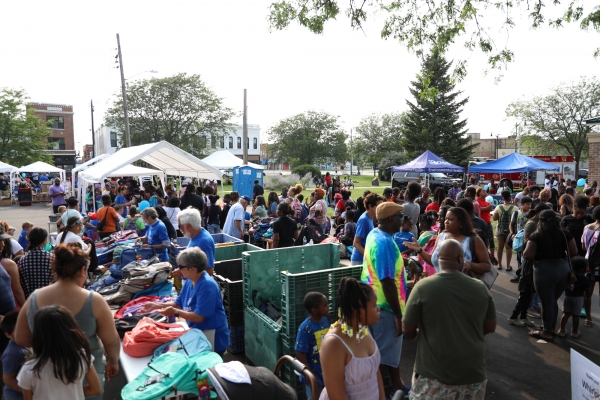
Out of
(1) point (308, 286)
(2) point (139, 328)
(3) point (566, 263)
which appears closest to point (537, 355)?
(3) point (566, 263)

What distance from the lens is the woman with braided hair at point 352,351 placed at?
8.41ft

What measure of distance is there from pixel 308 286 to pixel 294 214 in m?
6.14

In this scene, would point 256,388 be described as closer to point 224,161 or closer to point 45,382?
point 45,382

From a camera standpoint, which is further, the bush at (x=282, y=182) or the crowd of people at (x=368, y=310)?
the bush at (x=282, y=182)

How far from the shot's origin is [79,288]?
125 inches

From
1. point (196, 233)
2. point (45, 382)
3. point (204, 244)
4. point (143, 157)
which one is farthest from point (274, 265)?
point (143, 157)

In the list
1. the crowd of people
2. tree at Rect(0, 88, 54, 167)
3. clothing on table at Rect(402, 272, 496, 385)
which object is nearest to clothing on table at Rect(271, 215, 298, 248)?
the crowd of people

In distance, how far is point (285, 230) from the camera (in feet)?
23.9

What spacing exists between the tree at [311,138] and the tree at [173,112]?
47.4ft

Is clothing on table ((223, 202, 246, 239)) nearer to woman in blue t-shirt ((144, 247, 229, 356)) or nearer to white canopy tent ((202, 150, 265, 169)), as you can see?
woman in blue t-shirt ((144, 247, 229, 356))

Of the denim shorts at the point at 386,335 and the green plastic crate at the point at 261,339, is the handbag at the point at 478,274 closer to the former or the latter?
the denim shorts at the point at 386,335

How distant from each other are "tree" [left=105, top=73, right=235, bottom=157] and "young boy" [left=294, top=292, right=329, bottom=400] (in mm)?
43819

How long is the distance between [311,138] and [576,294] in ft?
179

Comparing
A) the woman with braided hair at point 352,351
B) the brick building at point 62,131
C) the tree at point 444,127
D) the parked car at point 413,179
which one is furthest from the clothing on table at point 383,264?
the brick building at point 62,131
